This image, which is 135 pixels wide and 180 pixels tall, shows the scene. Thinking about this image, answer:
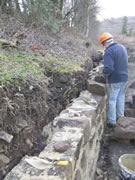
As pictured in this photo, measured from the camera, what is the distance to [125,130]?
304 cm

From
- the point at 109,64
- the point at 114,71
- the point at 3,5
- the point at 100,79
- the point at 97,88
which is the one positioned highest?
the point at 3,5

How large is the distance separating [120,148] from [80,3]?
930 cm

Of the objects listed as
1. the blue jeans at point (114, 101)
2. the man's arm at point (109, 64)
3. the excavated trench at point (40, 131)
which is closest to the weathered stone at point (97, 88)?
the excavated trench at point (40, 131)

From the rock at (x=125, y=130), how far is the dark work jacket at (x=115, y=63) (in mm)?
1015

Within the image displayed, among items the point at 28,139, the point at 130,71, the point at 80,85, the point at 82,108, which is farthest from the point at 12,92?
the point at 130,71

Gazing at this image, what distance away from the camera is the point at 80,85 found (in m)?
3.65

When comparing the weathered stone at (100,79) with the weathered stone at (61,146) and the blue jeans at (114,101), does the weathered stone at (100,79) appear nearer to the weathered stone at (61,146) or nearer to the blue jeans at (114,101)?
the blue jeans at (114,101)

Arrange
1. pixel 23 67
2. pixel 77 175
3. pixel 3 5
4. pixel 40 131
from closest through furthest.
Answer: pixel 77 175
pixel 40 131
pixel 23 67
pixel 3 5

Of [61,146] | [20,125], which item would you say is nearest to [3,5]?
[20,125]

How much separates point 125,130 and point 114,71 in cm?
137

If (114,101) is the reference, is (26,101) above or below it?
above

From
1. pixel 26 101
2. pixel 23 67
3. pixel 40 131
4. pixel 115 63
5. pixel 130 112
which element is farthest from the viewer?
pixel 130 112

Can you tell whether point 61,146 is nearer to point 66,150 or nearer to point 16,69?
point 66,150

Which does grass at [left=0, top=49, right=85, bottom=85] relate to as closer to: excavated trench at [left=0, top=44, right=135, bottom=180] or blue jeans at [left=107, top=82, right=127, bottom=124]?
excavated trench at [left=0, top=44, right=135, bottom=180]
